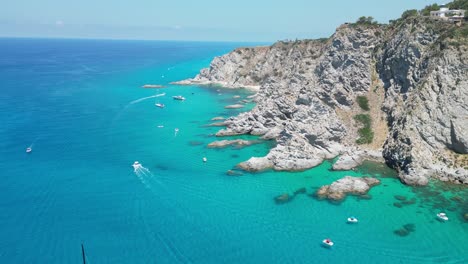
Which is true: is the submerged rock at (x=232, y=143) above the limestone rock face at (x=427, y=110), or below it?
below

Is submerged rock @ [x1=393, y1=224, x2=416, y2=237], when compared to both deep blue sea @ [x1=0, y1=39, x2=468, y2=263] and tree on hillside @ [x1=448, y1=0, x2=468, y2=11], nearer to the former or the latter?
deep blue sea @ [x1=0, y1=39, x2=468, y2=263]

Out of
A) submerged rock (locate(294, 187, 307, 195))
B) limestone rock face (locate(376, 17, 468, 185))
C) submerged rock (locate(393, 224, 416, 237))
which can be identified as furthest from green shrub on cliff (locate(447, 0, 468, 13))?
submerged rock (locate(393, 224, 416, 237))

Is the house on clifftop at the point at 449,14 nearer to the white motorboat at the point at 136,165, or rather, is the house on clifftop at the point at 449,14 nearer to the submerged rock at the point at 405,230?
the submerged rock at the point at 405,230

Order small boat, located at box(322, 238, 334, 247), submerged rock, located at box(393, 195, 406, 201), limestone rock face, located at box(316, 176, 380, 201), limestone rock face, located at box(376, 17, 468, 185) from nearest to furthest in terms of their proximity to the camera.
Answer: small boat, located at box(322, 238, 334, 247) < submerged rock, located at box(393, 195, 406, 201) < limestone rock face, located at box(316, 176, 380, 201) < limestone rock face, located at box(376, 17, 468, 185)

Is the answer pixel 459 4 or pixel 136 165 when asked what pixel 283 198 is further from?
pixel 459 4

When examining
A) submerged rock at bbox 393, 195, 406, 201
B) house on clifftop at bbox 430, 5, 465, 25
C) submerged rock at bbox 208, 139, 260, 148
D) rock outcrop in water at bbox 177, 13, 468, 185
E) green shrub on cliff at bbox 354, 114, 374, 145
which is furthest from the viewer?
house on clifftop at bbox 430, 5, 465, 25

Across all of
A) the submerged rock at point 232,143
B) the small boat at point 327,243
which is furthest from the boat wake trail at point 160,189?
the small boat at point 327,243
